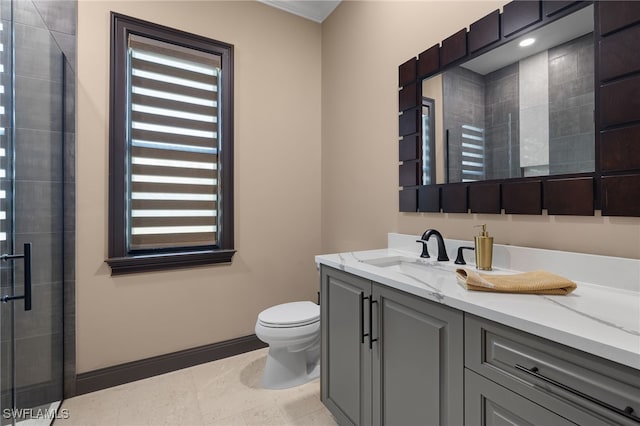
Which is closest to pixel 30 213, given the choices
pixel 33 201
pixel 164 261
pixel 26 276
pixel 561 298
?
pixel 33 201

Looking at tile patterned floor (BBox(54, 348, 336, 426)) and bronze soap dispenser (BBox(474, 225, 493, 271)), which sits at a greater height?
bronze soap dispenser (BBox(474, 225, 493, 271))

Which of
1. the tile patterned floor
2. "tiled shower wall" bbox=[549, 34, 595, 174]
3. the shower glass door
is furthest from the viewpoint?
the tile patterned floor

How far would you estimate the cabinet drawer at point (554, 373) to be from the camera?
631 mm

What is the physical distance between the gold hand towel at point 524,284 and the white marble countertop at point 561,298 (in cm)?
2

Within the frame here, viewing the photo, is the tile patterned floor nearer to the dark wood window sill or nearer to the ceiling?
the dark wood window sill

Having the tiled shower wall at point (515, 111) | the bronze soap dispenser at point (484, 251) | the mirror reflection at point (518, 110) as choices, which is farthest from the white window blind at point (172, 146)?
the bronze soap dispenser at point (484, 251)

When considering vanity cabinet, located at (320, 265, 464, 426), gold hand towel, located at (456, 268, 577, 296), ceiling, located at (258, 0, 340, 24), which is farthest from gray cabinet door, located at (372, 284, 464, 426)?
ceiling, located at (258, 0, 340, 24)

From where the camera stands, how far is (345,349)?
1488mm

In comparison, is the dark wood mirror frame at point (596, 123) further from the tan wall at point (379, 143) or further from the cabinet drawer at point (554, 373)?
the cabinet drawer at point (554, 373)

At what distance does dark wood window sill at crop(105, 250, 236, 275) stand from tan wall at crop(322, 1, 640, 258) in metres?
0.95

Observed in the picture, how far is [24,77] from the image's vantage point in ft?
4.63

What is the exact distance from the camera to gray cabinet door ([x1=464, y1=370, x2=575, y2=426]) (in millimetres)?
754

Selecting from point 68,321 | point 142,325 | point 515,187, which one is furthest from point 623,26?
point 68,321

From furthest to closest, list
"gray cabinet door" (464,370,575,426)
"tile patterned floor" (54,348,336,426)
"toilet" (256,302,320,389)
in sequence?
"toilet" (256,302,320,389) → "tile patterned floor" (54,348,336,426) → "gray cabinet door" (464,370,575,426)
